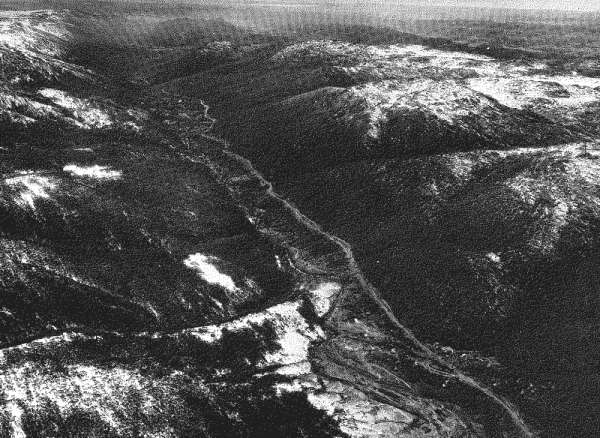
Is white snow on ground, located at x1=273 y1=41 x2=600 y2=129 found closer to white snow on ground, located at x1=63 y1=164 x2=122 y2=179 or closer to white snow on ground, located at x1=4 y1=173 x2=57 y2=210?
white snow on ground, located at x1=63 y1=164 x2=122 y2=179

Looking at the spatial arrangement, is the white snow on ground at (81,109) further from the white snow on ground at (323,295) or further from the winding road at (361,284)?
the white snow on ground at (323,295)

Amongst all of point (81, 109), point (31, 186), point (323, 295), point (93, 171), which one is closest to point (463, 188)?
point (323, 295)

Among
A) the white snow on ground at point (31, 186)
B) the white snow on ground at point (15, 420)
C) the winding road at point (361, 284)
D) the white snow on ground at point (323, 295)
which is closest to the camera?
the white snow on ground at point (15, 420)

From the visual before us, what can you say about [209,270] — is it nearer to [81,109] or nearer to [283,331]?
[283,331]

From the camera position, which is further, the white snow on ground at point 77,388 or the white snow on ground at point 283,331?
the white snow on ground at point 283,331

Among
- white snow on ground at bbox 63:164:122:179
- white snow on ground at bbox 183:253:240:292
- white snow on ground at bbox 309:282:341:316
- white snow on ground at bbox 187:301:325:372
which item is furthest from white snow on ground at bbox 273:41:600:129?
white snow on ground at bbox 187:301:325:372

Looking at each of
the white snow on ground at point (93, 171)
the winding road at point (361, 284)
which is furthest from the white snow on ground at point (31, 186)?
the winding road at point (361, 284)
